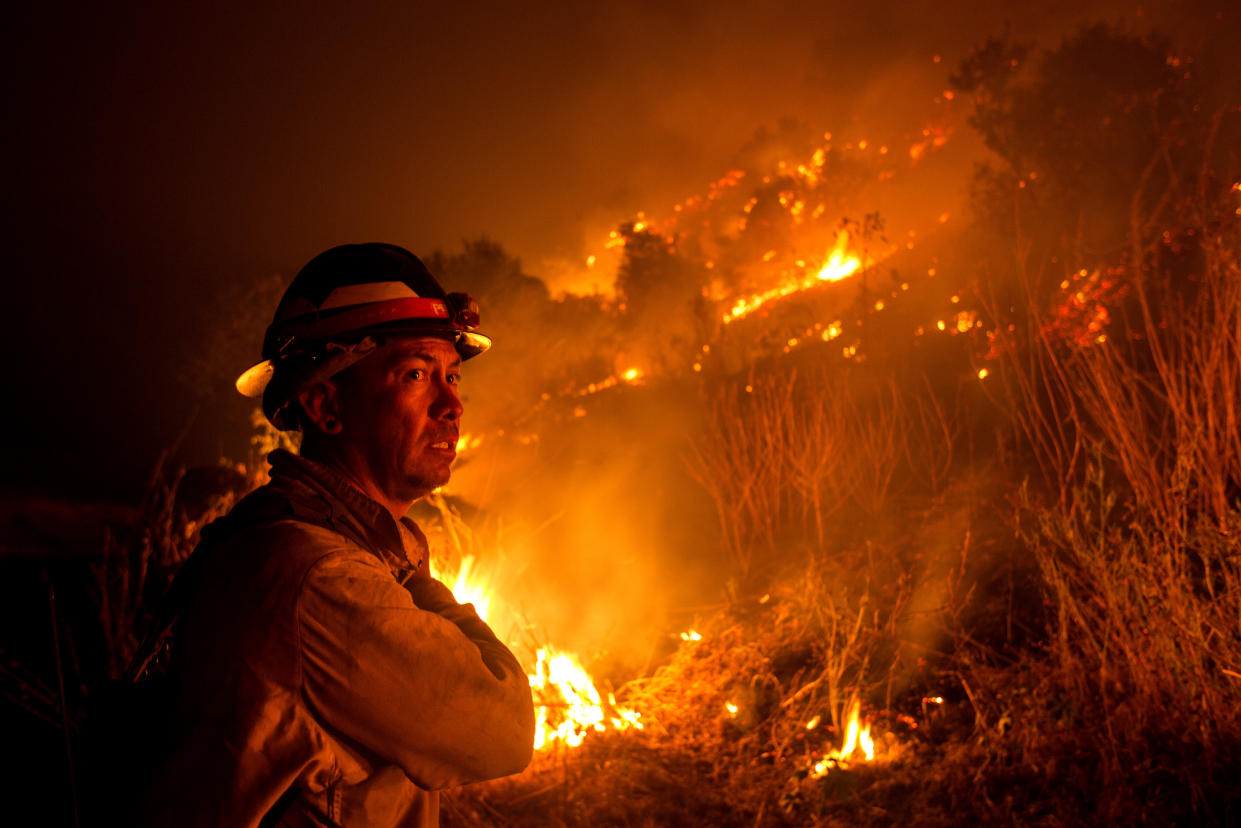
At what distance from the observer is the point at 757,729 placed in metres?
5.14

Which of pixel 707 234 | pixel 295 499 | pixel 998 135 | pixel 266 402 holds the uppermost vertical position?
pixel 707 234

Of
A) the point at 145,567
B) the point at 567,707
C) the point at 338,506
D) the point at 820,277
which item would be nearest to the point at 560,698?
the point at 567,707

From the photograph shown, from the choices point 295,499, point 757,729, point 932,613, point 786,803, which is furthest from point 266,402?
point 932,613

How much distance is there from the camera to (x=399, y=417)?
183 cm

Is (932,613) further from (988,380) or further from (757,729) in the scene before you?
(988,380)

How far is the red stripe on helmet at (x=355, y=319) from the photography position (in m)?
1.79

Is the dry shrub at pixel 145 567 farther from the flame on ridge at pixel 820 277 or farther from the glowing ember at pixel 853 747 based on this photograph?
the flame on ridge at pixel 820 277

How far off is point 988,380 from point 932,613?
6.46 m

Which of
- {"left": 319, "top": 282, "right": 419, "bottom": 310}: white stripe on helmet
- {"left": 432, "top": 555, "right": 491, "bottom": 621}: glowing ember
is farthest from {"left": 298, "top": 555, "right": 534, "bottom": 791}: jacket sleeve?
{"left": 432, "top": 555, "right": 491, "bottom": 621}: glowing ember

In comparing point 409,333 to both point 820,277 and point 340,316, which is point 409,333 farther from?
point 820,277

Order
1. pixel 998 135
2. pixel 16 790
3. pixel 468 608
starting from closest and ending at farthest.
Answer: pixel 468 608 < pixel 16 790 < pixel 998 135

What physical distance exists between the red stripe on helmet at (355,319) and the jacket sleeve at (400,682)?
2.13 feet

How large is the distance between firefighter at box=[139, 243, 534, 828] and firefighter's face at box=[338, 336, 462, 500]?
0.08 meters

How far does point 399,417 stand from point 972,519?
7270 mm
